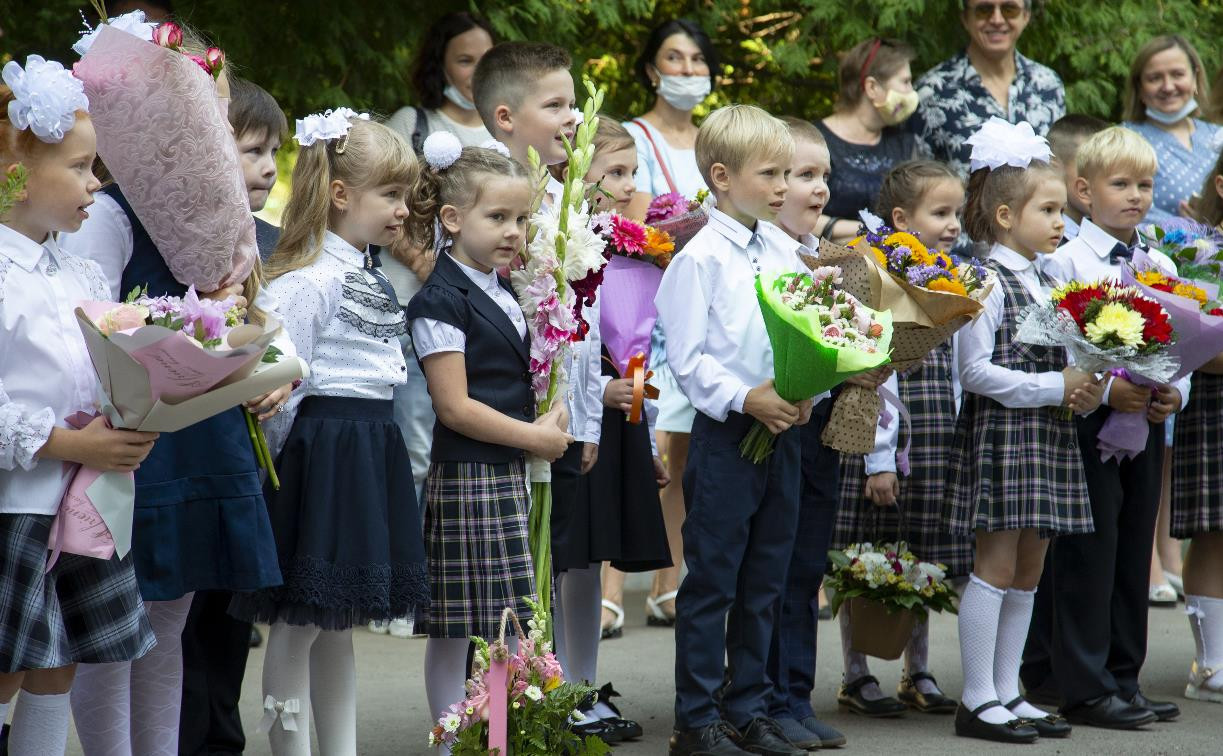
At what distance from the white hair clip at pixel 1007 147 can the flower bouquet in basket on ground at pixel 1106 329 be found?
65 centimetres

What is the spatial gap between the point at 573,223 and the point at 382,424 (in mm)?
833

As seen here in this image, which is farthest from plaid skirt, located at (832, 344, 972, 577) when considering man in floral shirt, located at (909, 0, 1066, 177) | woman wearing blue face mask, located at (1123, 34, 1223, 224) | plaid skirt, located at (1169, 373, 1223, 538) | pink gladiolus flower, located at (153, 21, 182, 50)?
pink gladiolus flower, located at (153, 21, 182, 50)

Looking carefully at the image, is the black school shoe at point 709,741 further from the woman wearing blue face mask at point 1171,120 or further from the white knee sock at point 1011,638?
the woman wearing blue face mask at point 1171,120

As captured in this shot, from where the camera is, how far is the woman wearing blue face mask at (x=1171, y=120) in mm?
7574

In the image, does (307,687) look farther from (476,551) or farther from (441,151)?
(441,151)

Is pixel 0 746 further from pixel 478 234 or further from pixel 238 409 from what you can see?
pixel 478 234

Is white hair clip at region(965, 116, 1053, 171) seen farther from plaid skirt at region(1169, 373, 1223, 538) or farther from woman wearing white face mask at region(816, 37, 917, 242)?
plaid skirt at region(1169, 373, 1223, 538)

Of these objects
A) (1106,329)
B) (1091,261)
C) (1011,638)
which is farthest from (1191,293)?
(1011,638)

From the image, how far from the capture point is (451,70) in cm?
689

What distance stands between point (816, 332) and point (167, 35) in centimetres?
205

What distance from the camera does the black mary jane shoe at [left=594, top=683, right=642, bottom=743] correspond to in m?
5.34

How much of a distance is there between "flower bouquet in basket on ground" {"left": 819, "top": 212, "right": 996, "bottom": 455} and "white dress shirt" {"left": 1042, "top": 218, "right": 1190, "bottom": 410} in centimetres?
79

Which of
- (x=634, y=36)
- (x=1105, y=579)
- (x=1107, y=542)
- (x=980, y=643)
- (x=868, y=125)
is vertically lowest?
(x=980, y=643)

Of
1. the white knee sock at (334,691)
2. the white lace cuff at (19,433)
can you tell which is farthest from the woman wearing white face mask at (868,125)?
the white lace cuff at (19,433)
